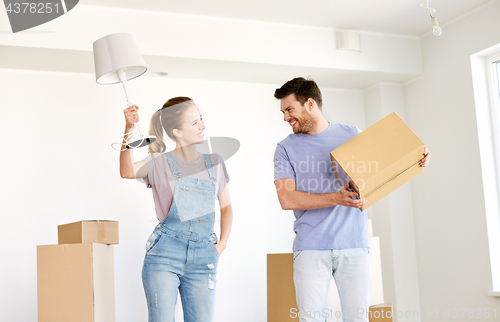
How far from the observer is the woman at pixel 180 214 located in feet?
5.65

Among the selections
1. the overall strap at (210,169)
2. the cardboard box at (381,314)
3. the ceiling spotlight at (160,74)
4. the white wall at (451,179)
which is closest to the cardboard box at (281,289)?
the cardboard box at (381,314)

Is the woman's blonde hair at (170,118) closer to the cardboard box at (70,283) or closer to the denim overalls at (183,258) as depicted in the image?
the denim overalls at (183,258)

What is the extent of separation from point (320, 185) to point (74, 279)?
3.83 ft

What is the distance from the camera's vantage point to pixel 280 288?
261cm

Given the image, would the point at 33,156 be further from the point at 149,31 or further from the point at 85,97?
the point at 149,31

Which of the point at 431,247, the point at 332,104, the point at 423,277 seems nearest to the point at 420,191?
the point at 431,247

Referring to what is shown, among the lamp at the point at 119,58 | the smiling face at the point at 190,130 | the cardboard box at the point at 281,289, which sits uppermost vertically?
the lamp at the point at 119,58

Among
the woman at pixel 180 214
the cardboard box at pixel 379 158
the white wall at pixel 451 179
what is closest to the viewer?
the cardboard box at pixel 379 158

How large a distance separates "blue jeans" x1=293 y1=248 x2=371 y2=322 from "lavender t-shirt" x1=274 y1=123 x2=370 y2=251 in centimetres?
3

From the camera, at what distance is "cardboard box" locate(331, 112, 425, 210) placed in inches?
63.6

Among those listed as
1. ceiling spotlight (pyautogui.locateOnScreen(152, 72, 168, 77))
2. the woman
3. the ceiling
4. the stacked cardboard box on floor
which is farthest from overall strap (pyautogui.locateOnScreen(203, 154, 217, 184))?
ceiling spotlight (pyautogui.locateOnScreen(152, 72, 168, 77))

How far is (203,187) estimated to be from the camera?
1904 mm

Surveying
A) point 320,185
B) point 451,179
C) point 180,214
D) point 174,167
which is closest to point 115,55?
point 174,167

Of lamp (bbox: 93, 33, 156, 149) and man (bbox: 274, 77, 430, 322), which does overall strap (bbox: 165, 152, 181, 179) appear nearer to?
lamp (bbox: 93, 33, 156, 149)
